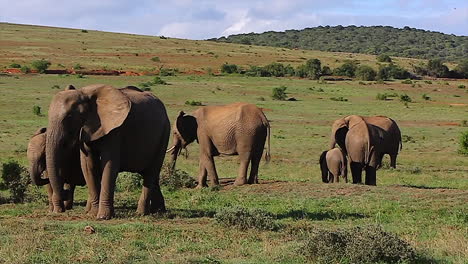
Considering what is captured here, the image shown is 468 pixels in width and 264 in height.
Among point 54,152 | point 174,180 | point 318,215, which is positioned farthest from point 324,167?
point 54,152

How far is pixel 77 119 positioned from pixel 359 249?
18.4 feet

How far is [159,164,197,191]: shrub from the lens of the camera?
1956 centimetres

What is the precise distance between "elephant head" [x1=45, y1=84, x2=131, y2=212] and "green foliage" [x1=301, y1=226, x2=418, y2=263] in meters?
4.69

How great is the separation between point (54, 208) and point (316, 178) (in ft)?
41.5

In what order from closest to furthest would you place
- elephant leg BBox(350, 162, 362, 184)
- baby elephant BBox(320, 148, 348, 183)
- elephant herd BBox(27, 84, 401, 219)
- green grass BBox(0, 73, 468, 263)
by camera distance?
green grass BBox(0, 73, 468, 263), elephant herd BBox(27, 84, 401, 219), elephant leg BBox(350, 162, 362, 184), baby elephant BBox(320, 148, 348, 183)

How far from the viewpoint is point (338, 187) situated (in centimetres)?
1770

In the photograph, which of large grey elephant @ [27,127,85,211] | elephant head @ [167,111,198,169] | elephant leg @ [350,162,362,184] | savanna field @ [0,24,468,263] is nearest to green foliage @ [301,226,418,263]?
savanna field @ [0,24,468,263]

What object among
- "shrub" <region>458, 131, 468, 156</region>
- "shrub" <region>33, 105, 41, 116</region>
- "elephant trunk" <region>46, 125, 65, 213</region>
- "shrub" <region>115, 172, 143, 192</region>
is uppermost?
"elephant trunk" <region>46, 125, 65, 213</region>

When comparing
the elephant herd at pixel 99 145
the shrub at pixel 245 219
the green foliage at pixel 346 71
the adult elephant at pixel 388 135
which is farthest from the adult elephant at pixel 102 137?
the green foliage at pixel 346 71

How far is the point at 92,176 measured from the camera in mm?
13602

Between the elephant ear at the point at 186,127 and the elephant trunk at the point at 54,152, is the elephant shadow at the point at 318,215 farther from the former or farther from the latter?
the elephant ear at the point at 186,127

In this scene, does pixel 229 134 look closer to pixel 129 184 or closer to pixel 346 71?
pixel 129 184

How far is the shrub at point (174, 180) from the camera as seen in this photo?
1956cm

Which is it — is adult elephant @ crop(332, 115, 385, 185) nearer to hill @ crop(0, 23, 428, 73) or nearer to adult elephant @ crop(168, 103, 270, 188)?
adult elephant @ crop(168, 103, 270, 188)
